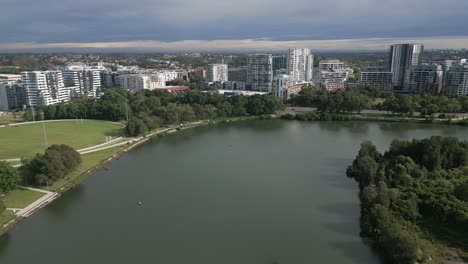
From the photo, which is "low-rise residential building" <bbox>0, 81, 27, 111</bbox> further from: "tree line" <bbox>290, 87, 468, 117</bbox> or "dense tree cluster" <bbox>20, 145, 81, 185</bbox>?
"tree line" <bbox>290, 87, 468, 117</bbox>

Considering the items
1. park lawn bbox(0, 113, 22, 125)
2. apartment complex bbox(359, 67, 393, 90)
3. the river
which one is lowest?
the river

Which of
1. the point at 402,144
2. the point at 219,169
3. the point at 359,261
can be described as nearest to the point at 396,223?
the point at 359,261

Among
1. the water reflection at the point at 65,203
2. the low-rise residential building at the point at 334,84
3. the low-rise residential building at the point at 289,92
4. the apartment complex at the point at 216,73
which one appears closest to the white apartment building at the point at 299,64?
the low-rise residential building at the point at 334,84

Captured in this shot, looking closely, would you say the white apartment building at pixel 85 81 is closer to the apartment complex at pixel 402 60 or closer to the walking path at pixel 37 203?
the walking path at pixel 37 203

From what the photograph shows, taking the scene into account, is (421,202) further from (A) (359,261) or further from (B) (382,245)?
(A) (359,261)

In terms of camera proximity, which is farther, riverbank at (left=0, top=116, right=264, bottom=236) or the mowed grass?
the mowed grass

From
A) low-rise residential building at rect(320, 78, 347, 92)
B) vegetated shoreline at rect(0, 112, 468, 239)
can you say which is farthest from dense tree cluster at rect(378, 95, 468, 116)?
low-rise residential building at rect(320, 78, 347, 92)
